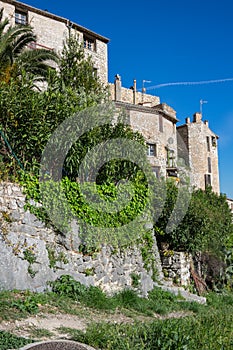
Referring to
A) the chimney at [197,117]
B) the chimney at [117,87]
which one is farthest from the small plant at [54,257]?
the chimney at [197,117]

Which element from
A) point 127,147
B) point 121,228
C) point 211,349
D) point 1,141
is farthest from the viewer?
point 127,147

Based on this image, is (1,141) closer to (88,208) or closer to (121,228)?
(88,208)

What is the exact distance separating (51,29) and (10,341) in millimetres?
27202

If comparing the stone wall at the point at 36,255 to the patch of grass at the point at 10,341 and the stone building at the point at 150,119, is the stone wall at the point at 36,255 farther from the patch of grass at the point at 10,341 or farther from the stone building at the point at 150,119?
the stone building at the point at 150,119

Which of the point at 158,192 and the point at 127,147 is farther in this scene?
the point at 158,192

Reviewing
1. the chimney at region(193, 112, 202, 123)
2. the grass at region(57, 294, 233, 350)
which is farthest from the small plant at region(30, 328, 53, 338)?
the chimney at region(193, 112, 202, 123)

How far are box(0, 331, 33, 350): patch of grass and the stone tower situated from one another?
128 ft

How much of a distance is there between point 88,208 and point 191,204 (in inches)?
279

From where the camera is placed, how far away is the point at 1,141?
1088 cm

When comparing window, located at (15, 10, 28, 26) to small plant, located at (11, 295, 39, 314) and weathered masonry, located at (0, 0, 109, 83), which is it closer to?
weathered masonry, located at (0, 0, 109, 83)

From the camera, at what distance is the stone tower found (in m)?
44.9

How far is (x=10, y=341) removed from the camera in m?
5.84

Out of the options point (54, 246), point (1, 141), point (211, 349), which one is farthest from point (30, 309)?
point (1, 141)

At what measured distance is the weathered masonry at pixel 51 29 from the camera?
27.9 meters
